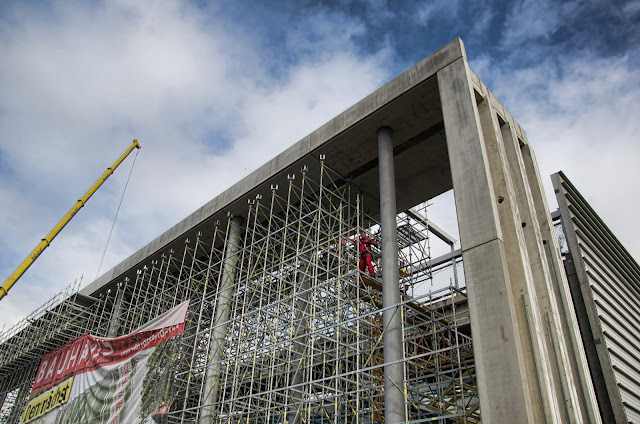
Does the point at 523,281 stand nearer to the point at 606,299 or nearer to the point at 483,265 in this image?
the point at 483,265

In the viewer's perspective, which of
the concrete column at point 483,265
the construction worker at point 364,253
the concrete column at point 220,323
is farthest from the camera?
the concrete column at point 220,323

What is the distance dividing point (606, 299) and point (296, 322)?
9.60 m

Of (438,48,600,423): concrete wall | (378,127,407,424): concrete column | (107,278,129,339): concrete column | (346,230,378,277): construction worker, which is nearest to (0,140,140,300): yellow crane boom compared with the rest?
(107,278,129,339): concrete column

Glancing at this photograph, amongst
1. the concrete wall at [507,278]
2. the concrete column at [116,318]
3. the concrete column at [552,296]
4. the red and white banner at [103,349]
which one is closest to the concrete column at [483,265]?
the concrete wall at [507,278]

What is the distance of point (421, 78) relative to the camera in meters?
15.1

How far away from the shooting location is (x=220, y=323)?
1920 cm

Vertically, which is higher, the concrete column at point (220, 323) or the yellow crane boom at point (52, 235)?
the yellow crane boom at point (52, 235)

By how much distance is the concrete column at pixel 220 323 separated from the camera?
1784cm

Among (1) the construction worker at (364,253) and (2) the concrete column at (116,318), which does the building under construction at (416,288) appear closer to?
(1) the construction worker at (364,253)

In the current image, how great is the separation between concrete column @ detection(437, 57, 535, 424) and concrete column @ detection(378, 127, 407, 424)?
2440 mm

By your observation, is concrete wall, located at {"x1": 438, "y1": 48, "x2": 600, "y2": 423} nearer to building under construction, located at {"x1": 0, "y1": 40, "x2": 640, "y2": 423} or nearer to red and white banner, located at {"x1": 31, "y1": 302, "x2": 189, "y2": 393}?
building under construction, located at {"x1": 0, "y1": 40, "x2": 640, "y2": 423}

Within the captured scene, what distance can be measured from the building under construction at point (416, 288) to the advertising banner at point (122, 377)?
3.45 ft

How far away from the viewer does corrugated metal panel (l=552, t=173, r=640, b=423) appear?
527 inches

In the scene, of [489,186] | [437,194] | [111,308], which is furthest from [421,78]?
[111,308]
